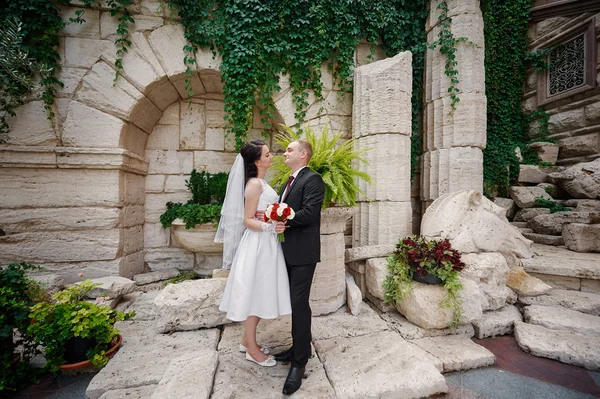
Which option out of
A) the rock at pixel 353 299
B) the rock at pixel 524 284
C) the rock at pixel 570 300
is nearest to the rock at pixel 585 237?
the rock at pixel 570 300

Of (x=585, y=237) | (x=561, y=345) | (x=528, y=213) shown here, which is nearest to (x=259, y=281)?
(x=561, y=345)

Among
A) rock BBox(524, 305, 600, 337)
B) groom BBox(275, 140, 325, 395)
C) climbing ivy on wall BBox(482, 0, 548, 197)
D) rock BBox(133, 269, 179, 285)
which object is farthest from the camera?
climbing ivy on wall BBox(482, 0, 548, 197)

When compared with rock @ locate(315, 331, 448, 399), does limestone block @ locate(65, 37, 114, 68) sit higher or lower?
higher

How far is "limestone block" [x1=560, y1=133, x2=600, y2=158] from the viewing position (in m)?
5.66

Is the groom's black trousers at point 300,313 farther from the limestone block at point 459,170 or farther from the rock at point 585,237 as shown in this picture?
the rock at point 585,237

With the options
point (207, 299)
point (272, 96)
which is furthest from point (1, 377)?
point (272, 96)

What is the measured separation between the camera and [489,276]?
3.03 m

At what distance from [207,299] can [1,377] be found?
157cm

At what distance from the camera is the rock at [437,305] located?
8.68ft

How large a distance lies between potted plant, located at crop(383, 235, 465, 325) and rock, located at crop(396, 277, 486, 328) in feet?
0.18

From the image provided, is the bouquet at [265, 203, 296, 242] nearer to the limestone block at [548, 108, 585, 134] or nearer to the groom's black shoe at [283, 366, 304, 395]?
the groom's black shoe at [283, 366, 304, 395]

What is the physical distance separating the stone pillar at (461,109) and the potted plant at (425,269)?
1663 millimetres

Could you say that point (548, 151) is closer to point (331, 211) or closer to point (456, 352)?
point (456, 352)

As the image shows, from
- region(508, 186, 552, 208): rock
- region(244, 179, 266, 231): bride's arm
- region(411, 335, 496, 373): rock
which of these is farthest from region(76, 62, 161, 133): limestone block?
region(508, 186, 552, 208): rock
